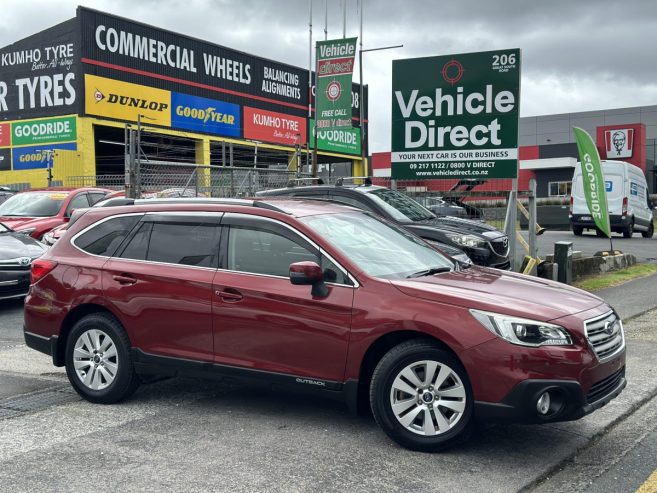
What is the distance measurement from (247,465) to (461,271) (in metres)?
2.25

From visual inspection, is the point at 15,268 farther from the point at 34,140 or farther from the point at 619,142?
the point at 619,142

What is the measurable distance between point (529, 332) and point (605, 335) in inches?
26.4

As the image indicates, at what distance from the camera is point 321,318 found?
505cm

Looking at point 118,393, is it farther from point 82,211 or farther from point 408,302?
point 408,302

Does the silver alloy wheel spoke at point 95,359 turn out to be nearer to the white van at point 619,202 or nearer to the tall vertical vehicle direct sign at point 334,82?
the tall vertical vehicle direct sign at point 334,82

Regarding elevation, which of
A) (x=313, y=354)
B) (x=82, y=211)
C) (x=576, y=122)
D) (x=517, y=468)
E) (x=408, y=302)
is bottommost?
(x=517, y=468)

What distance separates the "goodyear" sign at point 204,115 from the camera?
34.8 m

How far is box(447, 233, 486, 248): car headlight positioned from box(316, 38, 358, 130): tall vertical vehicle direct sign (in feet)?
22.0

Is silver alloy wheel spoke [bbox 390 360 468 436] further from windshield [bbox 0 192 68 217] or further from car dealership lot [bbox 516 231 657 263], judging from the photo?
car dealership lot [bbox 516 231 657 263]

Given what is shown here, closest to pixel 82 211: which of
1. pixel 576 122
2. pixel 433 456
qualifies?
pixel 433 456

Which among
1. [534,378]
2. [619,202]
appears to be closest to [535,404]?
[534,378]

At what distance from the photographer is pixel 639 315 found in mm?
10164

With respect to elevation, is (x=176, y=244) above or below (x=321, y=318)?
above

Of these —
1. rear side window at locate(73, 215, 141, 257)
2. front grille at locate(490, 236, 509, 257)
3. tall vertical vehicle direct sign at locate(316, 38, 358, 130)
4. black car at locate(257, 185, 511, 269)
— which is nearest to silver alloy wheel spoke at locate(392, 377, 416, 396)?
rear side window at locate(73, 215, 141, 257)
